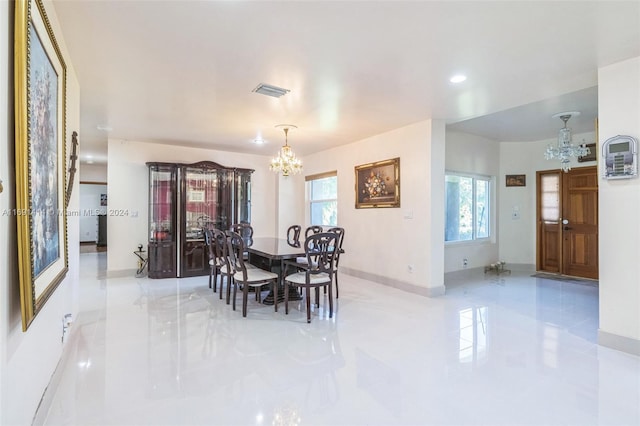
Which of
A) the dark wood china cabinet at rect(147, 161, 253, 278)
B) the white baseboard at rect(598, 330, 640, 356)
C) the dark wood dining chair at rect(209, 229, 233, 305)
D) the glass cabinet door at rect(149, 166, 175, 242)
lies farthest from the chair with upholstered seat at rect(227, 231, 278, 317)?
the white baseboard at rect(598, 330, 640, 356)

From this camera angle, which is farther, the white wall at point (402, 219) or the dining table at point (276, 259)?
the white wall at point (402, 219)

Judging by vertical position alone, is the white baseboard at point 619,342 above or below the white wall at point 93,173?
below

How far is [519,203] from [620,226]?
413 centimetres

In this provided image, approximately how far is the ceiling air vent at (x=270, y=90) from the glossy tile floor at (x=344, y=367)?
8.03 feet

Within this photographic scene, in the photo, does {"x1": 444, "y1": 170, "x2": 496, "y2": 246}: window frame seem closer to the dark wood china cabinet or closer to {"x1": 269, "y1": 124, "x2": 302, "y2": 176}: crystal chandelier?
{"x1": 269, "y1": 124, "x2": 302, "y2": 176}: crystal chandelier

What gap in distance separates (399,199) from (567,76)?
8.46 ft

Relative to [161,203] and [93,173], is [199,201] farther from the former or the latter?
[93,173]

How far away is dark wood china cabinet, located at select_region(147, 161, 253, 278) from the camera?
5871 mm

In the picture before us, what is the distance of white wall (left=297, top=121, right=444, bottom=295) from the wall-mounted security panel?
1995 mm

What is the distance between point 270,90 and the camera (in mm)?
3492

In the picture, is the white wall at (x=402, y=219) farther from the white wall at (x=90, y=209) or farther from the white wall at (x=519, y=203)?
the white wall at (x=90, y=209)

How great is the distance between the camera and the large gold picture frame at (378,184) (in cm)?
528

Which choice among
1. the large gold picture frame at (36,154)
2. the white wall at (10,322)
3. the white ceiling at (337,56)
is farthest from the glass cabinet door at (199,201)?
the white wall at (10,322)

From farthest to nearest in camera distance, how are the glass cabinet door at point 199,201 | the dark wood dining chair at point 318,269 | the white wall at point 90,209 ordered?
the white wall at point 90,209
the glass cabinet door at point 199,201
the dark wood dining chair at point 318,269
